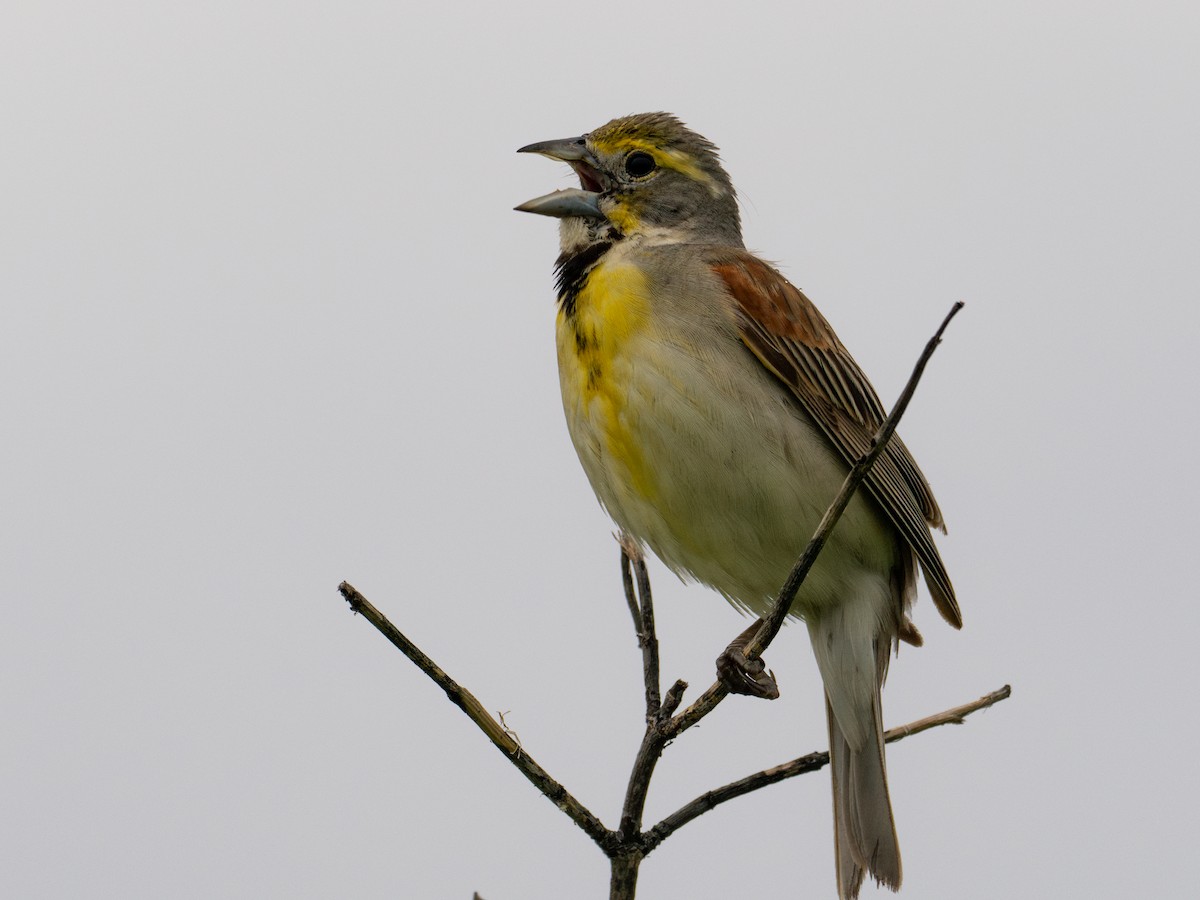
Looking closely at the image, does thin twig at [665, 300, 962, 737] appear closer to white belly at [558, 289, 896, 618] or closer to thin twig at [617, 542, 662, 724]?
thin twig at [617, 542, 662, 724]

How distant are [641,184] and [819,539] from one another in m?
2.84

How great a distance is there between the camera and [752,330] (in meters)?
5.55

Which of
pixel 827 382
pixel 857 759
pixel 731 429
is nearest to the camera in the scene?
pixel 731 429

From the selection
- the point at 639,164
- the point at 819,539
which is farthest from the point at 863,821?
the point at 639,164

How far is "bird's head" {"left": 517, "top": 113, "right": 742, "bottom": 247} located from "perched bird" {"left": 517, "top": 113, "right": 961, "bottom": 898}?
0.03ft

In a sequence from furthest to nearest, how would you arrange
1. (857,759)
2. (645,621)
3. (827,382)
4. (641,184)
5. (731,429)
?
(641,184)
(857,759)
(827,382)
(731,429)
(645,621)

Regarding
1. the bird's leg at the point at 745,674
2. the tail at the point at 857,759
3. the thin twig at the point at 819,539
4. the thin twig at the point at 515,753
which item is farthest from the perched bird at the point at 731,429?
the thin twig at the point at 515,753

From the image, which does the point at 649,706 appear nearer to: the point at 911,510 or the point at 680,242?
the point at 911,510

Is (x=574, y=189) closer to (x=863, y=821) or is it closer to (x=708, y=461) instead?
(x=708, y=461)

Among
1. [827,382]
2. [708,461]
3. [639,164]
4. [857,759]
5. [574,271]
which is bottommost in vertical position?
[857,759]

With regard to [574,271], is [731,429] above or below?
below

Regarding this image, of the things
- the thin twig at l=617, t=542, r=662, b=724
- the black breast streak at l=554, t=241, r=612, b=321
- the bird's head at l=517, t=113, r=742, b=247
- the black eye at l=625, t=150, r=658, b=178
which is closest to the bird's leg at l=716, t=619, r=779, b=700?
the thin twig at l=617, t=542, r=662, b=724

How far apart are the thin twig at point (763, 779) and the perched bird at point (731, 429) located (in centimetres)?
116

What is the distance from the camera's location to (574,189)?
20.1 feet
